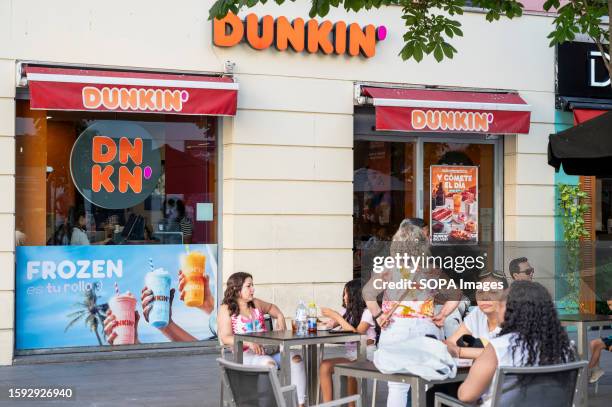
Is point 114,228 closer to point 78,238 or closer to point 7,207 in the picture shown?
point 78,238

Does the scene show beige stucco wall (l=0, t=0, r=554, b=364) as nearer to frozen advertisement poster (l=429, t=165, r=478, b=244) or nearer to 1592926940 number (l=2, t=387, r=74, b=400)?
frozen advertisement poster (l=429, t=165, r=478, b=244)

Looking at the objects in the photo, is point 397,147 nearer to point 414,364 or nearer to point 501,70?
point 501,70

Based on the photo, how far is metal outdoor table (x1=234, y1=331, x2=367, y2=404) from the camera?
7.53 m

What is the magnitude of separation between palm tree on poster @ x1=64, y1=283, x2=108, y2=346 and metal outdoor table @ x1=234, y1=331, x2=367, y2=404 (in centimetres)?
373

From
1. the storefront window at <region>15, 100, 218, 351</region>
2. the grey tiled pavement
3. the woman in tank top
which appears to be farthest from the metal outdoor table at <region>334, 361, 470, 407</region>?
the storefront window at <region>15, 100, 218, 351</region>

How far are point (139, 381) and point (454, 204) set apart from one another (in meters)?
5.39

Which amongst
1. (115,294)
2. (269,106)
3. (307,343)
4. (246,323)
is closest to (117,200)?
(115,294)

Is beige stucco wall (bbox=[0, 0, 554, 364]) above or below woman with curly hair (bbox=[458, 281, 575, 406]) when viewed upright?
above

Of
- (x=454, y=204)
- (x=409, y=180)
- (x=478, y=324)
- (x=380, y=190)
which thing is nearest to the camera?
(x=478, y=324)

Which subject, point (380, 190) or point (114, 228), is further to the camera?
point (380, 190)

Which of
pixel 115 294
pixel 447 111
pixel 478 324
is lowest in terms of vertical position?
pixel 115 294

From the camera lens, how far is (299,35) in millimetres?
11906

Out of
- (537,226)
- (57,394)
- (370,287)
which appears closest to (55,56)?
(57,394)

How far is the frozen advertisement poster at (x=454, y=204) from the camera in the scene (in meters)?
13.2
